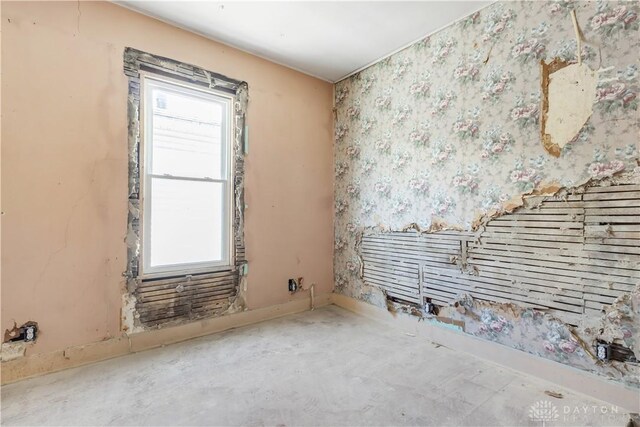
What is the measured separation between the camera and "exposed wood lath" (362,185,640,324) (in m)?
1.89

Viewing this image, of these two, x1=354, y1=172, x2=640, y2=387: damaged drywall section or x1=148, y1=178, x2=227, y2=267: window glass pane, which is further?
x1=148, y1=178, x2=227, y2=267: window glass pane

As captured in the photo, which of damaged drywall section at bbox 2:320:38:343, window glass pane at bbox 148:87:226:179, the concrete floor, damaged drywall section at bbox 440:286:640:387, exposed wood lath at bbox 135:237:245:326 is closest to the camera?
the concrete floor

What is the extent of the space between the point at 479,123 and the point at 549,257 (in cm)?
115

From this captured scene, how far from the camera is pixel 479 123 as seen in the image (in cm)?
256

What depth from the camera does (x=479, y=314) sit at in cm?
253

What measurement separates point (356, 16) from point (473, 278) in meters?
2.42

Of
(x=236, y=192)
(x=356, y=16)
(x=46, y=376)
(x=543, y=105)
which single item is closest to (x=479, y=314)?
(x=543, y=105)

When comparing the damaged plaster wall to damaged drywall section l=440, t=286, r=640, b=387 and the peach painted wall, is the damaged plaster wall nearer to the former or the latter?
damaged drywall section l=440, t=286, r=640, b=387

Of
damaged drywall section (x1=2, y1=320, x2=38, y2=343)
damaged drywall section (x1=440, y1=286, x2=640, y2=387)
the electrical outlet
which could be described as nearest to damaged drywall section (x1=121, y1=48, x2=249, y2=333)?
damaged drywall section (x1=2, y1=320, x2=38, y2=343)

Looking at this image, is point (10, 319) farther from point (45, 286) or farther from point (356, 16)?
point (356, 16)

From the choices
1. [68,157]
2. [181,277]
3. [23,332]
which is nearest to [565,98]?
[181,277]

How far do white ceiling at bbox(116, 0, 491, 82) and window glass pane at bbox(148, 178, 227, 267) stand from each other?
4.63ft

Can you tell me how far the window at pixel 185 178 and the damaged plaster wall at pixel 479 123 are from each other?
1.47 metres

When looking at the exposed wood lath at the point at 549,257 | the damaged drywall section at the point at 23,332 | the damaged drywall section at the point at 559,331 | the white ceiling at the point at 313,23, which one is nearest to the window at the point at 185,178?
the white ceiling at the point at 313,23
